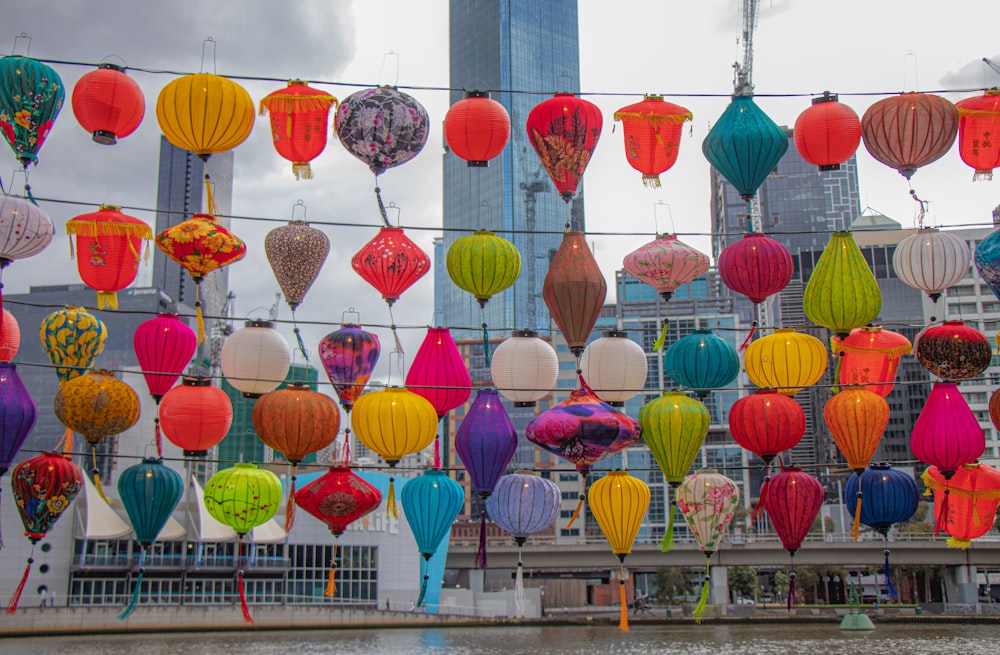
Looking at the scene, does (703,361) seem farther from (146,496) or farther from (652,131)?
(146,496)

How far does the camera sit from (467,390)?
1550 centimetres

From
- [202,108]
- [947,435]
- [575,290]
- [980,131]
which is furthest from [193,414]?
[980,131]

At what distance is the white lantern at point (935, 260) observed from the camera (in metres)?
15.5

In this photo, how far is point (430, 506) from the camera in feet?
54.4

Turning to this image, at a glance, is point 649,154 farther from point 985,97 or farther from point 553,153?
point 985,97

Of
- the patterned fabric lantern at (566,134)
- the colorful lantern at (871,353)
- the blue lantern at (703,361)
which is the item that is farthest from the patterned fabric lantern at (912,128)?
the blue lantern at (703,361)

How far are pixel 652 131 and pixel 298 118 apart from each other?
17.2 feet

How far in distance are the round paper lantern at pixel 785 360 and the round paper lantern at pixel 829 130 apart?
9.23ft

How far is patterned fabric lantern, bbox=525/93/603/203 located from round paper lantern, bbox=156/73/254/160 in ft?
13.9

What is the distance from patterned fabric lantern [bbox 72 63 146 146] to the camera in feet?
45.5

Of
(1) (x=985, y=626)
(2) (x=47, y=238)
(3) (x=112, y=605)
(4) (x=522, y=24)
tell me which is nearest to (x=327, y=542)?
(3) (x=112, y=605)

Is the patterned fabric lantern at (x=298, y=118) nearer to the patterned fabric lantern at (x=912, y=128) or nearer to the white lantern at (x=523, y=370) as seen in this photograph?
the white lantern at (x=523, y=370)

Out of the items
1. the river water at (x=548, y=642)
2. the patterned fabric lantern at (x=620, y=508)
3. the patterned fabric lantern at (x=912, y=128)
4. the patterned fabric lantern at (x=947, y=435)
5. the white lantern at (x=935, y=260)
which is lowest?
the river water at (x=548, y=642)

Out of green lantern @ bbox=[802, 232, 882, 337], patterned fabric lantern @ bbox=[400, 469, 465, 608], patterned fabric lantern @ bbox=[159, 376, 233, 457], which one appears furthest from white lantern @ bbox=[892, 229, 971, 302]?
patterned fabric lantern @ bbox=[159, 376, 233, 457]
